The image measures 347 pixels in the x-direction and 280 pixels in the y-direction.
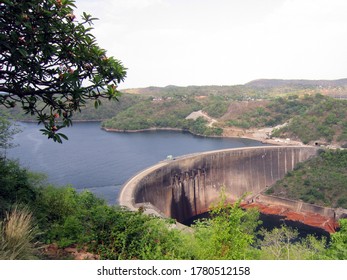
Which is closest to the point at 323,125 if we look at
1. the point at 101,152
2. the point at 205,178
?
the point at 205,178

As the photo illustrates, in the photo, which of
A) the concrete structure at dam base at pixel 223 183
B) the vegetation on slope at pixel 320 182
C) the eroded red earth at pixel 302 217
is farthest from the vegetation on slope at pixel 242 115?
the eroded red earth at pixel 302 217

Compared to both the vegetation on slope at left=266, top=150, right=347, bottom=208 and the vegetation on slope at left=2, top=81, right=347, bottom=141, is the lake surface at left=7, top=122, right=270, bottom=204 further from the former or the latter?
the vegetation on slope at left=266, top=150, right=347, bottom=208

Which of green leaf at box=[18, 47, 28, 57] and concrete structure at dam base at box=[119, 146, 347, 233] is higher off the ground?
green leaf at box=[18, 47, 28, 57]

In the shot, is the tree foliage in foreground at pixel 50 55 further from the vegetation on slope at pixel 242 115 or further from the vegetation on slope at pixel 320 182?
the vegetation on slope at pixel 242 115

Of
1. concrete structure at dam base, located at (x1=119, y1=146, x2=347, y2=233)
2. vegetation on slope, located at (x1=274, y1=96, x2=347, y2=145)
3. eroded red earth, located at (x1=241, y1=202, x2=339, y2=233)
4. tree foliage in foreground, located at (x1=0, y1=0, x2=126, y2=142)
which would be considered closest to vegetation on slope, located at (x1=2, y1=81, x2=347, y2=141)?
vegetation on slope, located at (x1=274, y1=96, x2=347, y2=145)

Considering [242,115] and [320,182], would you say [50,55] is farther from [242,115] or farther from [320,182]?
[242,115]

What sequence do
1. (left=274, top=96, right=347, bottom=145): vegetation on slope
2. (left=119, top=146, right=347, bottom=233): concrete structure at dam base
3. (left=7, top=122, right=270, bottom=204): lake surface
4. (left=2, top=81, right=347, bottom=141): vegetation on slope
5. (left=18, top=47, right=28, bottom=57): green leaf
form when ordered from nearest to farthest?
(left=18, top=47, right=28, bottom=57): green leaf → (left=119, top=146, right=347, bottom=233): concrete structure at dam base → (left=7, top=122, right=270, bottom=204): lake surface → (left=274, top=96, right=347, bottom=145): vegetation on slope → (left=2, top=81, right=347, bottom=141): vegetation on slope

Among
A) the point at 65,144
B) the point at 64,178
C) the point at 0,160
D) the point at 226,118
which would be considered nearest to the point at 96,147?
the point at 65,144
